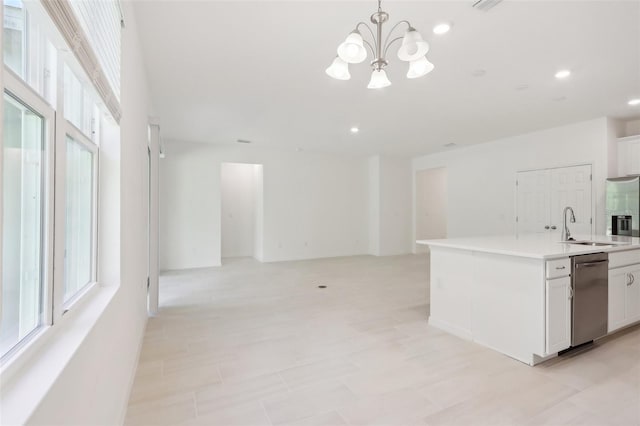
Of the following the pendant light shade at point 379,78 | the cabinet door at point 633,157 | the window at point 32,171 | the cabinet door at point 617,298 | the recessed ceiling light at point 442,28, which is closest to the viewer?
the window at point 32,171

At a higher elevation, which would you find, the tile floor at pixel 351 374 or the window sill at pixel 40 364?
the window sill at pixel 40 364

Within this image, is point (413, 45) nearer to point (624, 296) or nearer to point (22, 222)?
point (22, 222)

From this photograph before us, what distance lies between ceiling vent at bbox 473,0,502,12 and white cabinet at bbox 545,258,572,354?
2.02m

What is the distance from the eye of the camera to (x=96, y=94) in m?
1.36

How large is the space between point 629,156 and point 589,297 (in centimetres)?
393

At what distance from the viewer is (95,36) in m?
1.36

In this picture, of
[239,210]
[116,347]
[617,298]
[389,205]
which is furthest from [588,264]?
[239,210]

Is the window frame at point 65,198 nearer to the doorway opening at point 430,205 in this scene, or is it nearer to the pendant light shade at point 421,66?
the pendant light shade at point 421,66

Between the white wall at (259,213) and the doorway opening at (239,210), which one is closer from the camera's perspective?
the white wall at (259,213)

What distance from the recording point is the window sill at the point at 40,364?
2.35 feet

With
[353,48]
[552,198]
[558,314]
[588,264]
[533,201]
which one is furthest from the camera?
[533,201]

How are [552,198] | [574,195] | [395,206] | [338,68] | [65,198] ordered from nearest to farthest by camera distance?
[65,198] → [338,68] → [574,195] → [552,198] → [395,206]

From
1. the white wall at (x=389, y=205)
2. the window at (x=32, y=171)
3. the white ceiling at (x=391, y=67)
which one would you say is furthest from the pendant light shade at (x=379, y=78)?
the white wall at (x=389, y=205)

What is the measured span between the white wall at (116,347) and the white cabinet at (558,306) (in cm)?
297
